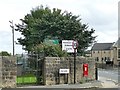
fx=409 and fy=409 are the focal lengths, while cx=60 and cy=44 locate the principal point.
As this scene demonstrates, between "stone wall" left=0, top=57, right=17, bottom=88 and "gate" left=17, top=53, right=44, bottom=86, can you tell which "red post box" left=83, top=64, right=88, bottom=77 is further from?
"stone wall" left=0, top=57, right=17, bottom=88

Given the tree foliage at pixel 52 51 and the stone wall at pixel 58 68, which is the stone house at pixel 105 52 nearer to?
the tree foliage at pixel 52 51

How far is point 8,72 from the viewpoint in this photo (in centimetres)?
2675

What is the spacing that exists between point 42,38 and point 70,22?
15.1 feet

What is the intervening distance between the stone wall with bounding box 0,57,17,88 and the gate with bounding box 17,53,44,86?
132 cm

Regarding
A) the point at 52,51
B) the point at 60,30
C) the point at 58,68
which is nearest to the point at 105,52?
the point at 60,30

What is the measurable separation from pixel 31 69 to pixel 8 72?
394 centimetres

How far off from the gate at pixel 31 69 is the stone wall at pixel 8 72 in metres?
1.32

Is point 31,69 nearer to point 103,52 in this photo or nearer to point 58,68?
point 58,68

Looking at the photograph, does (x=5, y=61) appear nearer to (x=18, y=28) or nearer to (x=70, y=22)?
(x=70, y=22)

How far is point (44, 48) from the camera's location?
31.3 meters

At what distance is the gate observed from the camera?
29.0m

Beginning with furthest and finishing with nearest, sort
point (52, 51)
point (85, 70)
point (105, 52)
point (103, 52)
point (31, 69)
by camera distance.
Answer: point (103, 52)
point (105, 52)
point (85, 70)
point (52, 51)
point (31, 69)

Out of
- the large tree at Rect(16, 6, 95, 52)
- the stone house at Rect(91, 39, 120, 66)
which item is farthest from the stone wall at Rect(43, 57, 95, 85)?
the stone house at Rect(91, 39, 120, 66)

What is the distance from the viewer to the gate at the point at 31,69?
2902cm
